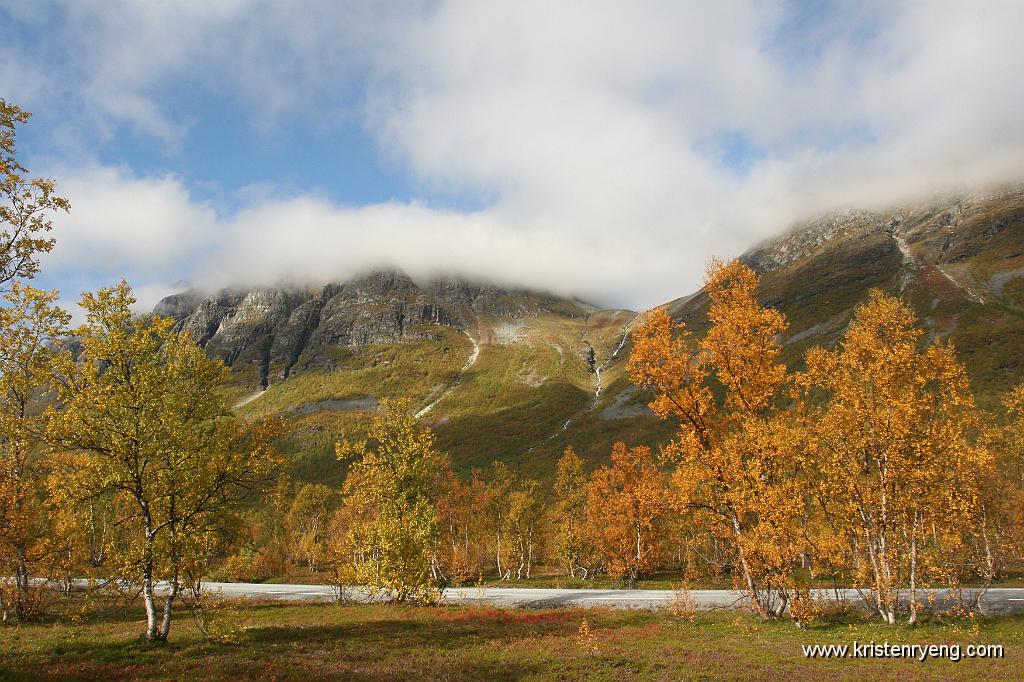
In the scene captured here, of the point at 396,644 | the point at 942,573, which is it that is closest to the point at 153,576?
the point at 396,644

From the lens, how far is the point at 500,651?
22047 millimetres

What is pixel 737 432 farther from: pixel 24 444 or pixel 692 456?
pixel 24 444

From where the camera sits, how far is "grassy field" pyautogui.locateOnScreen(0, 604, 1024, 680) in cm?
1708

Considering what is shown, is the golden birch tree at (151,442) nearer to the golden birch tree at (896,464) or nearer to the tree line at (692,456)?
the tree line at (692,456)

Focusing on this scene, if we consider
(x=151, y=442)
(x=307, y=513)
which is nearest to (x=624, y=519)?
(x=151, y=442)

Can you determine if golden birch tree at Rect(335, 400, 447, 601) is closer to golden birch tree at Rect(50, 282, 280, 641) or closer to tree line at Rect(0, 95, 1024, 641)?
tree line at Rect(0, 95, 1024, 641)

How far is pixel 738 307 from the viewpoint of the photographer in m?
23.9

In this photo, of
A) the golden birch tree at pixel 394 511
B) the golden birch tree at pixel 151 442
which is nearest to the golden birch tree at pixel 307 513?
the golden birch tree at pixel 394 511

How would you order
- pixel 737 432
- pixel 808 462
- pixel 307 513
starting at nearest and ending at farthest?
pixel 808 462 → pixel 737 432 → pixel 307 513

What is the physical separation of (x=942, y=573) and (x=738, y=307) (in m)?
13.0

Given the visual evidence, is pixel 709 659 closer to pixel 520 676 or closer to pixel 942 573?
pixel 520 676

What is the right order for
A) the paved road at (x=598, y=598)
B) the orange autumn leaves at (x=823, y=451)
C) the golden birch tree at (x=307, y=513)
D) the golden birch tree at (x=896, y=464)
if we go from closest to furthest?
the golden birch tree at (x=896, y=464), the orange autumn leaves at (x=823, y=451), the paved road at (x=598, y=598), the golden birch tree at (x=307, y=513)

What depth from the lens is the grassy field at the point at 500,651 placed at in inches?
672

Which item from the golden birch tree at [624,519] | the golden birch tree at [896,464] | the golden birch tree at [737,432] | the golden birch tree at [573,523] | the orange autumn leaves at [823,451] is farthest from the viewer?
the golden birch tree at [573,523]
